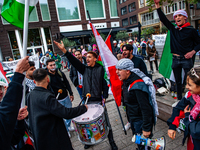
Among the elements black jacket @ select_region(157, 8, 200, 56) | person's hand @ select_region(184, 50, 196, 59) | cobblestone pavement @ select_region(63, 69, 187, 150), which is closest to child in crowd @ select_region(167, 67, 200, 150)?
cobblestone pavement @ select_region(63, 69, 187, 150)

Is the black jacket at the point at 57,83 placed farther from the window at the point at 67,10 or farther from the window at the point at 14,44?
the window at the point at 67,10

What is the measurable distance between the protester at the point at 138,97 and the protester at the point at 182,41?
158 centimetres

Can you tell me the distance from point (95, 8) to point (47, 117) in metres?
26.0

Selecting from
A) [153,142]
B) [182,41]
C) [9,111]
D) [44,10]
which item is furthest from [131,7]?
[9,111]

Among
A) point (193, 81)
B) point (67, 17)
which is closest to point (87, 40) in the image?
point (67, 17)

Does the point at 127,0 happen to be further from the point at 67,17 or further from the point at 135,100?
the point at 135,100

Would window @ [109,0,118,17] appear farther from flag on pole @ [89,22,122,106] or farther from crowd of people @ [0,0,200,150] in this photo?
flag on pole @ [89,22,122,106]

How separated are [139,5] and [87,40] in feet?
78.4

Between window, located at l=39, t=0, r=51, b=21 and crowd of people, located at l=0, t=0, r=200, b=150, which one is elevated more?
window, located at l=39, t=0, r=51, b=21

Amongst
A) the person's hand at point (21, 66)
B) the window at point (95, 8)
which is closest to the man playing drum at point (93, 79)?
the person's hand at point (21, 66)

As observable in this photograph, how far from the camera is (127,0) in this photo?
4359cm

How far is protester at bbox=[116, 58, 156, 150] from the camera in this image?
6.63 ft

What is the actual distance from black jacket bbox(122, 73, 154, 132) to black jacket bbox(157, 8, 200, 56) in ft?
5.60

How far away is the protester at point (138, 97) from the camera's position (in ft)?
6.63
